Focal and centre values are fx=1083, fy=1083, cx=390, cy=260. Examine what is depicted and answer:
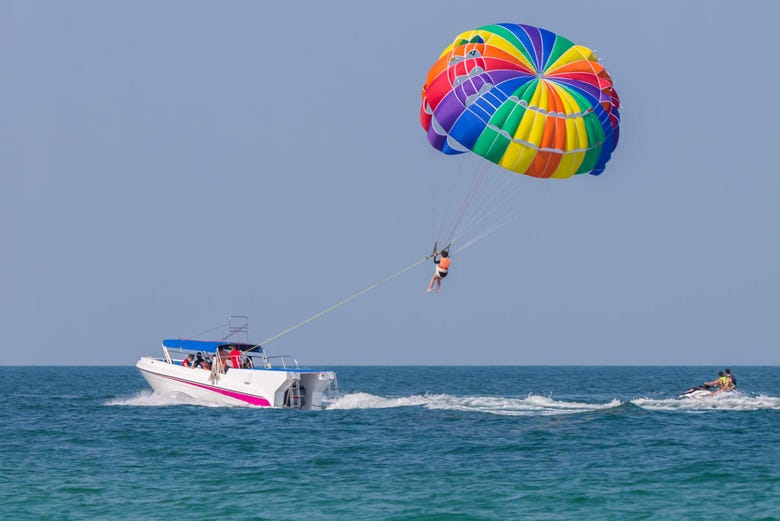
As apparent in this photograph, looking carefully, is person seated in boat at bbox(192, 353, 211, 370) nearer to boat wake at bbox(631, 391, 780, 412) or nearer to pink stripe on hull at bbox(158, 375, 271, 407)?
pink stripe on hull at bbox(158, 375, 271, 407)

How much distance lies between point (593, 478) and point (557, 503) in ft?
9.93

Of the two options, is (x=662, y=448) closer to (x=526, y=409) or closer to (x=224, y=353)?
(x=526, y=409)

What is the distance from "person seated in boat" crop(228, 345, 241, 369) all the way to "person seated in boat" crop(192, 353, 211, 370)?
137 centimetres

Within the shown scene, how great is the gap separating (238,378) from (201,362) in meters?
2.41

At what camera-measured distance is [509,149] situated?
30.0m

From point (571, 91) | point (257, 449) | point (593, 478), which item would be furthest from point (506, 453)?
point (571, 91)

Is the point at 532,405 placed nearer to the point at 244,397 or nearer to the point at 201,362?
the point at 244,397

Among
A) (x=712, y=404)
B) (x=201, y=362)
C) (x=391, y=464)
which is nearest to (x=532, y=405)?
(x=712, y=404)

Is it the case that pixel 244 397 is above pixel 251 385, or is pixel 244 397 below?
below

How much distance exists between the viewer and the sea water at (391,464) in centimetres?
2084

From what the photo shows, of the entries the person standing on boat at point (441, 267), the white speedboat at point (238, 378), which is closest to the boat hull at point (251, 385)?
the white speedboat at point (238, 378)

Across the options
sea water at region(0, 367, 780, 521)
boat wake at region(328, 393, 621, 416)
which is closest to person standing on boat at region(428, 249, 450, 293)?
sea water at region(0, 367, 780, 521)

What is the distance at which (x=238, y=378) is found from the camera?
4016cm

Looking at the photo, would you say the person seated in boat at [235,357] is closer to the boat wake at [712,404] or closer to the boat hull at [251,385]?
the boat hull at [251,385]
